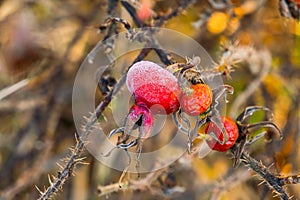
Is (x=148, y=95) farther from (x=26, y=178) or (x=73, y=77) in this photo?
(x=73, y=77)

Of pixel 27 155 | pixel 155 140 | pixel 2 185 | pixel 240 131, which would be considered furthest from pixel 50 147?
pixel 240 131

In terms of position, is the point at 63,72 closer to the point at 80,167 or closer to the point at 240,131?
the point at 80,167

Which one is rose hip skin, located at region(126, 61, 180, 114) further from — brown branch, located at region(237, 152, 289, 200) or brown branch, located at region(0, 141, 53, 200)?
brown branch, located at region(0, 141, 53, 200)

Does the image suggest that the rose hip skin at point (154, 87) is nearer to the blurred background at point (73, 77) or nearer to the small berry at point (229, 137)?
the small berry at point (229, 137)

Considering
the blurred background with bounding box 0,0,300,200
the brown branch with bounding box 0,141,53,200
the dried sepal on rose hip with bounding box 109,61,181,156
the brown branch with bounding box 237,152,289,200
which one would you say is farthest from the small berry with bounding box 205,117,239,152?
the brown branch with bounding box 0,141,53,200

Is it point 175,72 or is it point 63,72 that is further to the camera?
point 63,72

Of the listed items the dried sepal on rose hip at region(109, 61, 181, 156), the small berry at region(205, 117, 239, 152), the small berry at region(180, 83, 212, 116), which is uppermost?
the dried sepal on rose hip at region(109, 61, 181, 156)
